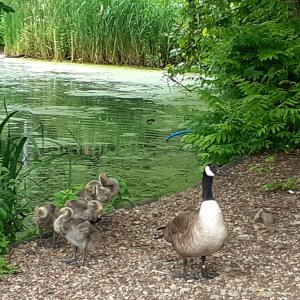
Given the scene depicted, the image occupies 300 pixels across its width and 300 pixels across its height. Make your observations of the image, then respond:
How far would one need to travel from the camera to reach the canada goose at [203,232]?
387 cm

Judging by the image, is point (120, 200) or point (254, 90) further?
point (254, 90)

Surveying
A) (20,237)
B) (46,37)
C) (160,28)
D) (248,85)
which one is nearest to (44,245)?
(20,237)

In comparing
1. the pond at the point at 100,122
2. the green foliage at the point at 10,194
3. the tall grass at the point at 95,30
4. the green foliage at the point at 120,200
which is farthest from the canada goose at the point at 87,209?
the tall grass at the point at 95,30

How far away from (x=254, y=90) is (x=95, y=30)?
32.7ft

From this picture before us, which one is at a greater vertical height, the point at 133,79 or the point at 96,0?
the point at 96,0

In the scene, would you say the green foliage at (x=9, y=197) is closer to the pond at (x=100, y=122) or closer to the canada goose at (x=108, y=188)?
the pond at (x=100, y=122)

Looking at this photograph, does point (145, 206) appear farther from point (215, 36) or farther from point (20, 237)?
point (215, 36)

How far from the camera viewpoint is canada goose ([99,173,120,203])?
530 cm

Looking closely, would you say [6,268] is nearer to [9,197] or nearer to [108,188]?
[9,197]

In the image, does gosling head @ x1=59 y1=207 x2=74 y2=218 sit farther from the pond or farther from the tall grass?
the tall grass

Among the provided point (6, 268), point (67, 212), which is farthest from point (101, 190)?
point (6, 268)

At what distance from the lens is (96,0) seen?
55.1 feet

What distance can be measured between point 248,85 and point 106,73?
9412 millimetres

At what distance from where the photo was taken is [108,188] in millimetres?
5391
